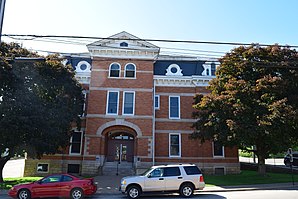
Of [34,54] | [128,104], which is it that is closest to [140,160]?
[128,104]

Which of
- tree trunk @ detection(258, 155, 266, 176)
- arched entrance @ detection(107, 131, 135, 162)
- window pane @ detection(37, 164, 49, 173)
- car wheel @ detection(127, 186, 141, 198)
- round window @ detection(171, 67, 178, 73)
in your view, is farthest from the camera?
round window @ detection(171, 67, 178, 73)

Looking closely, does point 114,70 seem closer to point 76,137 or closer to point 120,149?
point 76,137

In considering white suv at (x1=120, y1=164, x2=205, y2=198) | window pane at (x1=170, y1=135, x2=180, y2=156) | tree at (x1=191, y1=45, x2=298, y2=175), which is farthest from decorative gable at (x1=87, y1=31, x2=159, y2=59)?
white suv at (x1=120, y1=164, x2=205, y2=198)

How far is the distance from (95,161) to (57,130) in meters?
5.58

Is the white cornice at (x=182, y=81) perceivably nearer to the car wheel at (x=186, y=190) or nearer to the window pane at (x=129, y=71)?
the window pane at (x=129, y=71)

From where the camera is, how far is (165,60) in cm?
2722

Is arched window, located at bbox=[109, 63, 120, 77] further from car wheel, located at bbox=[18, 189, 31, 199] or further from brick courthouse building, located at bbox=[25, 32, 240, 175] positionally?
car wheel, located at bbox=[18, 189, 31, 199]

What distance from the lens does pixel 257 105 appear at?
702 inches

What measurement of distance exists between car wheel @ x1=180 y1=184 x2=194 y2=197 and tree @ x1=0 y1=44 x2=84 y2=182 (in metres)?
10.2

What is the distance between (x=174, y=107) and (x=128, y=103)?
469cm

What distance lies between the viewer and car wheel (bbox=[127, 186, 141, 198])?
12.7 m

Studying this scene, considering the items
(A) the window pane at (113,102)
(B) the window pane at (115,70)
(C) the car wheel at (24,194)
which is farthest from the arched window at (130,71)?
(C) the car wheel at (24,194)

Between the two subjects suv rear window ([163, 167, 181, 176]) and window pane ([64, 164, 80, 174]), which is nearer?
suv rear window ([163, 167, 181, 176])

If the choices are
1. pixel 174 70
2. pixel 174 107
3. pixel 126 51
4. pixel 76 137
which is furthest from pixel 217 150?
pixel 76 137
